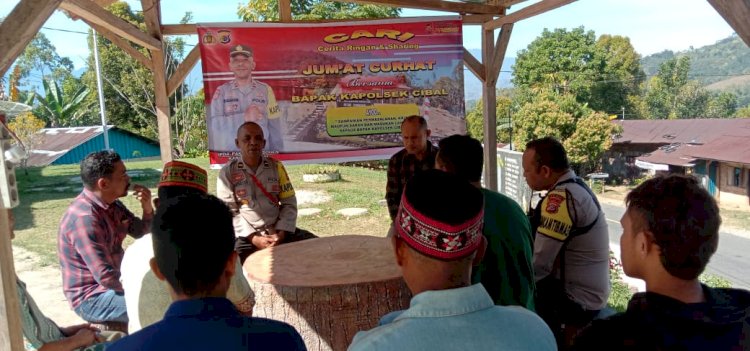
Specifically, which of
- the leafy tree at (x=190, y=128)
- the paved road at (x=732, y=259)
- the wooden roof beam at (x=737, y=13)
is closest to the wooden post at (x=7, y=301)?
the wooden roof beam at (x=737, y=13)

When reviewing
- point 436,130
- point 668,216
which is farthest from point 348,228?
point 668,216

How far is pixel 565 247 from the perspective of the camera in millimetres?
2723

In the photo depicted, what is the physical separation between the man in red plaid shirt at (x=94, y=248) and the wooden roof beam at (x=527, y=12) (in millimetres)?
4022

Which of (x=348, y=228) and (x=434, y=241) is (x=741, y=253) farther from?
(x=434, y=241)

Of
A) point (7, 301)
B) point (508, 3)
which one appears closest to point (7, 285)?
point (7, 301)

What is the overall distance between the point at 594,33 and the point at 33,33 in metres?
49.7

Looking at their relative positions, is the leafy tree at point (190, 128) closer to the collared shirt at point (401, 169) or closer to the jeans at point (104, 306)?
the collared shirt at point (401, 169)

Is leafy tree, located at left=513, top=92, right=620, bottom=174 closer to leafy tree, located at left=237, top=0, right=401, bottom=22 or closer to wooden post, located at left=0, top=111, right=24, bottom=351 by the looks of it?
leafy tree, located at left=237, top=0, right=401, bottom=22

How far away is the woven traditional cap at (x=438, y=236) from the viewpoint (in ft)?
3.98

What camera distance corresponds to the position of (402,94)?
19.5 feet

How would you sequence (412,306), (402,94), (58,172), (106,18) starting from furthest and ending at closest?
(58,172) → (402,94) → (106,18) → (412,306)

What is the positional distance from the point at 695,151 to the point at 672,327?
3066cm

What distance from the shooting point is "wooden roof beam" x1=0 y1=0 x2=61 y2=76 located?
1935 mm

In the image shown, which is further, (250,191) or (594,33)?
(594,33)
